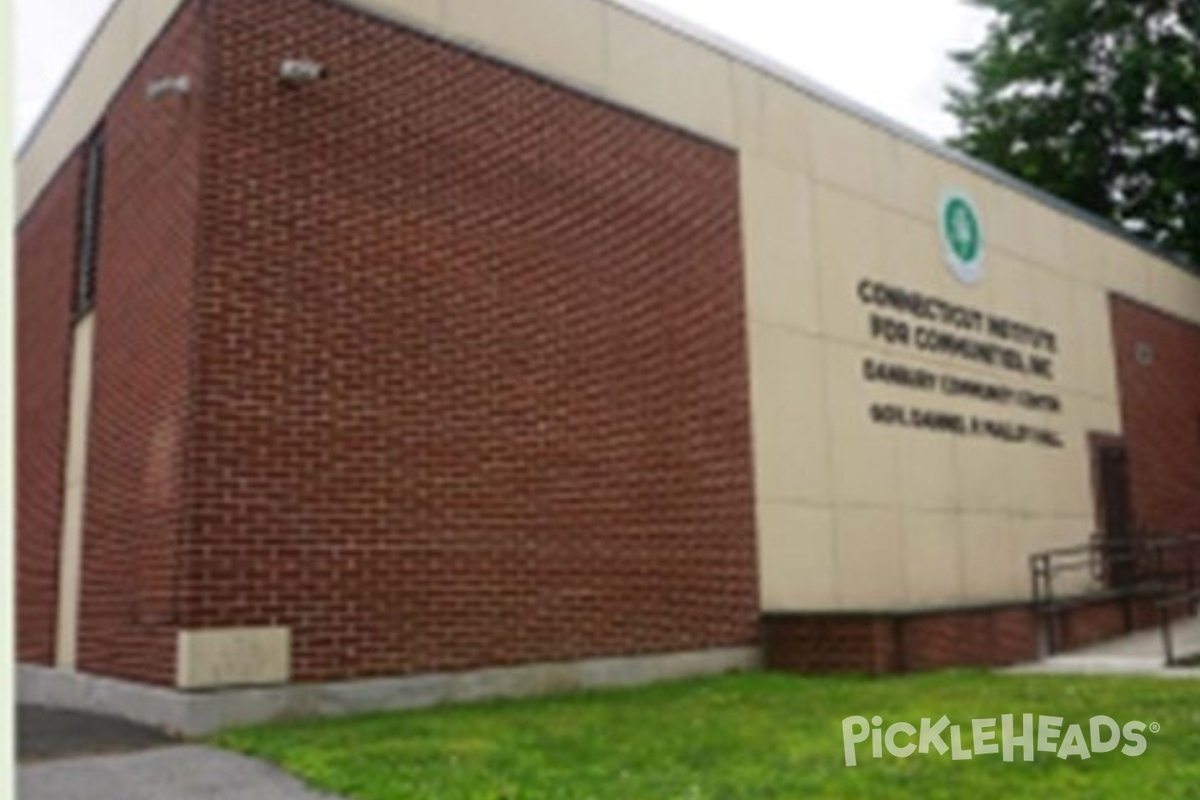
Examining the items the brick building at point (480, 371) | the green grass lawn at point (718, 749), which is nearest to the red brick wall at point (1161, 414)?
the brick building at point (480, 371)

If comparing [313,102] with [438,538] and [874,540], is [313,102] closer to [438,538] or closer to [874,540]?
[438,538]

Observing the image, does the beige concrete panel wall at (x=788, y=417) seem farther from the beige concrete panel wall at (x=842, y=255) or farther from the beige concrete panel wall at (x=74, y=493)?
the beige concrete panel wall at (x=74, y=493)

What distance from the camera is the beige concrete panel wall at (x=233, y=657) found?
782 cm

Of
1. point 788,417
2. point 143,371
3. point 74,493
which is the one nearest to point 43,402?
point 74,493

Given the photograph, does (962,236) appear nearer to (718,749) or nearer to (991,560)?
(991,560)

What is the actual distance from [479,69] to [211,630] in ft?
17.5

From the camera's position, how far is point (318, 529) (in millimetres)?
8547

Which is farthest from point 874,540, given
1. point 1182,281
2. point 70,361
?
point 1182,281

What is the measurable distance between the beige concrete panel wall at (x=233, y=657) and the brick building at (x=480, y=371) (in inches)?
0.7

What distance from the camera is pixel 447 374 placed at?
952cm

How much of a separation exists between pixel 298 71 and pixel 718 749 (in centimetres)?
585

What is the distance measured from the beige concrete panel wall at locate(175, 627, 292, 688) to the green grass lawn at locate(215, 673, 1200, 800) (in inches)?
17.9

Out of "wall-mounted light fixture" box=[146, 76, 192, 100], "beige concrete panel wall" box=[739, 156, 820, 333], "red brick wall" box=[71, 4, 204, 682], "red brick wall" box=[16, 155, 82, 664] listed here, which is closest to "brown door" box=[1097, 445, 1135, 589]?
"beige concrete panel wall" box=[739, 156, 820, 333]

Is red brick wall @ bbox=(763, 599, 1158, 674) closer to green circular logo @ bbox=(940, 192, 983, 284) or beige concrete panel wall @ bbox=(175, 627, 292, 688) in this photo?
green circular logo @ bbox=(940, 192, 983, 284)
